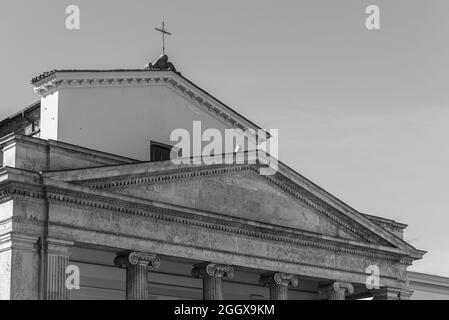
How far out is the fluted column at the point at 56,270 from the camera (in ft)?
93.8

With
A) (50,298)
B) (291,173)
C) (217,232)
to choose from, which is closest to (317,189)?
(291,173)

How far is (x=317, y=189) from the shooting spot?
3606cm

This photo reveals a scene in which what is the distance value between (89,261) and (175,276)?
385 cm

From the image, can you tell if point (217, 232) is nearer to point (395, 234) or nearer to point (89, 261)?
point (89, 261)

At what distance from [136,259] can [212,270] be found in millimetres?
2966

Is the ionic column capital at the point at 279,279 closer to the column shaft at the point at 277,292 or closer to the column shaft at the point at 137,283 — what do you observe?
the column shaft at the point at 277,292

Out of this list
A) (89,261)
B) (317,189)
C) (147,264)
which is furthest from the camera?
(317,189)

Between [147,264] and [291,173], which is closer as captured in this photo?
[147,264]

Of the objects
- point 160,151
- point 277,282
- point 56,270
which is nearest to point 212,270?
point 277,282

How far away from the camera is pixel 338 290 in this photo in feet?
120

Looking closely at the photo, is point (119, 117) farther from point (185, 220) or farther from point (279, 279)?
point (279, 279)

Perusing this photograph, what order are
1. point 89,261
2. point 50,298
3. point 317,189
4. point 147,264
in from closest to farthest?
point 50,298 → point 147,264 → point 89,261 → point 317,189

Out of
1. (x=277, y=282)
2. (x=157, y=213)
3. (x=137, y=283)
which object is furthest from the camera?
(x=277, y=282)

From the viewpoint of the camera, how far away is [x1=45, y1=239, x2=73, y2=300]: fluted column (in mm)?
28594
